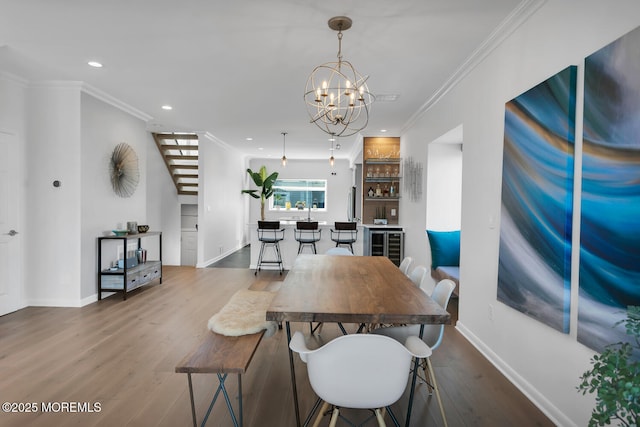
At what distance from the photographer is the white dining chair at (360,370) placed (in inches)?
56.0

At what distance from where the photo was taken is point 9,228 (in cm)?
404

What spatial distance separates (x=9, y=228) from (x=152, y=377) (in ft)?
9.64

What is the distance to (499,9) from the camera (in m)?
2.50

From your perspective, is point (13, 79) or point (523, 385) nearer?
point (523, 385)

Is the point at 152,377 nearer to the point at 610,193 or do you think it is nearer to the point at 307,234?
the point at 610,193

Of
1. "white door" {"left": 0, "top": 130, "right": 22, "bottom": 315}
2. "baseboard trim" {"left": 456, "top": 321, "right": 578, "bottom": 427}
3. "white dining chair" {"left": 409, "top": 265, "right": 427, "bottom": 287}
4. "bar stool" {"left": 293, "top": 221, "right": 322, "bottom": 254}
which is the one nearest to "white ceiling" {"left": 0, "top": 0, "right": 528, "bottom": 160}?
"white door" {"left": 0, "top": 130, "right": 22, "bottom": 315}

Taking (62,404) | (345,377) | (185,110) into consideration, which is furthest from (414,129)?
(62,404)

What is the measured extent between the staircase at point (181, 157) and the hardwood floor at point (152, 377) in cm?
403

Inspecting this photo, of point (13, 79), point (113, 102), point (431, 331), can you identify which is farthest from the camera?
point (113, 102)

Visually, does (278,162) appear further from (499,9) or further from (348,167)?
(499,9)

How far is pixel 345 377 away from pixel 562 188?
5.36 feet

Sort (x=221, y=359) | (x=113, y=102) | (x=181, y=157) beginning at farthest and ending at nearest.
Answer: (x=181, y=157), (x=113, y=102), (x=221, y=359)

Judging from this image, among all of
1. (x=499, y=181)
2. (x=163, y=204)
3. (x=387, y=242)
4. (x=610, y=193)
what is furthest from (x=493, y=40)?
(x=163, y=204)

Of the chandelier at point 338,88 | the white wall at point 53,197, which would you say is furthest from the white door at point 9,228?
the chandelier at point 338,88
